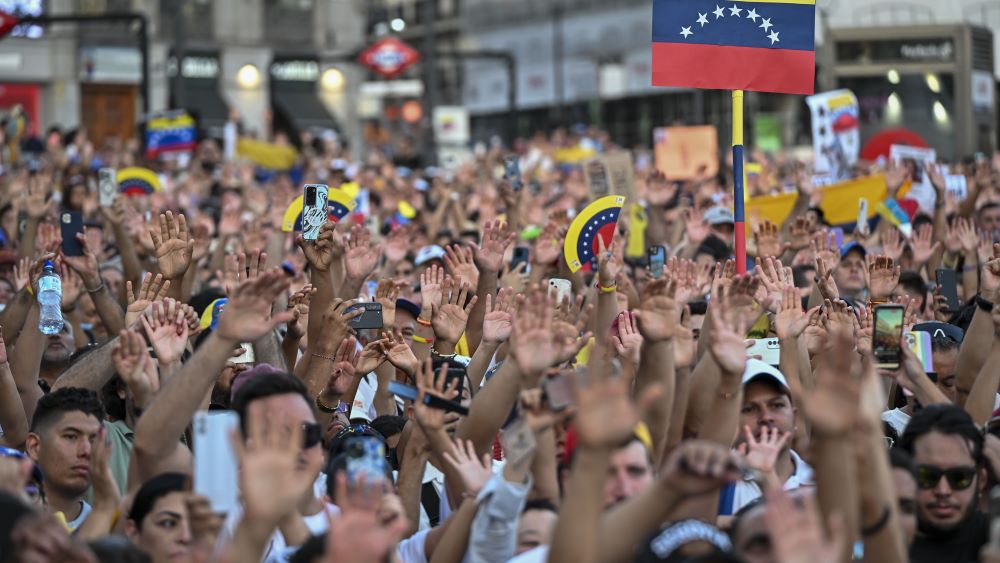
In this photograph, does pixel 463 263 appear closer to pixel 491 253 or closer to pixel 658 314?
pixel 491 253

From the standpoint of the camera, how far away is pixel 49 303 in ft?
25.8

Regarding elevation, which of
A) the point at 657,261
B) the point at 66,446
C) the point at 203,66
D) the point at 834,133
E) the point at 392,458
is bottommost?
the point at 392,458

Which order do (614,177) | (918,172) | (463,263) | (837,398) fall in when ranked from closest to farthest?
(837,398), (463,263), (614,177), (918,172)

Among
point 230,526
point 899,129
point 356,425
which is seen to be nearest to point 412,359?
point 356,425

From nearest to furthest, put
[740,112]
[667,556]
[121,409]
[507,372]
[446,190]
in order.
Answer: [667,556]
[507,372]
[121,409]
[740,112]
[446,190]

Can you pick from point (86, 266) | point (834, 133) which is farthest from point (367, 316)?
point (834, 133)

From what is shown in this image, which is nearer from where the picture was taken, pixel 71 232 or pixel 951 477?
pixel 951 477

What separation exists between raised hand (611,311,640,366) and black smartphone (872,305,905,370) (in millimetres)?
997

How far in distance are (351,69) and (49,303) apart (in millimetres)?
40821

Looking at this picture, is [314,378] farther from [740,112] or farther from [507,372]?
[740,112]

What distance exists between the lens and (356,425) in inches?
280

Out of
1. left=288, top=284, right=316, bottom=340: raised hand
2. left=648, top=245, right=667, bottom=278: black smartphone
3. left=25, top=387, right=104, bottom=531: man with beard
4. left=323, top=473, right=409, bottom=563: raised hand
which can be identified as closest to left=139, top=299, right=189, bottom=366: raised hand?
left=25, top=387, right=104, bottom=531: man with beard

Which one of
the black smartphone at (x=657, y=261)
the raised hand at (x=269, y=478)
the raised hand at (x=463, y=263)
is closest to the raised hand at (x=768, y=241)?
the black smartphone at (x=657, y=261)

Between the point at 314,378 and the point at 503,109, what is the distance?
46114 mm
